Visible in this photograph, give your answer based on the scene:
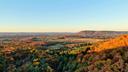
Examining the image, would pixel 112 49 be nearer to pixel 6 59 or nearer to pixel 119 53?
pixel 119 53

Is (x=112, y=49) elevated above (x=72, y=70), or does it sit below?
above

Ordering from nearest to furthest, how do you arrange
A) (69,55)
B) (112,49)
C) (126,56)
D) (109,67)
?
(109,67) < (126,56) < (112,49) < (69,55)

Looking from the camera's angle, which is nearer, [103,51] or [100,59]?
[100,59]

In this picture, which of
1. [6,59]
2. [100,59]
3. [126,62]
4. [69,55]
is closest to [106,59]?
[100,59]

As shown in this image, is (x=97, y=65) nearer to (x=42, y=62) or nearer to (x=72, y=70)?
(x=72, y=70)

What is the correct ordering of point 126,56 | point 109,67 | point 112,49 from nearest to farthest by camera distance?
1. point 109,67
2. point 126,56
3. point 112,49

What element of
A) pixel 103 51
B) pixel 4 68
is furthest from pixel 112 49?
pixel 4 68

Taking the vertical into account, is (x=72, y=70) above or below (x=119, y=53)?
below

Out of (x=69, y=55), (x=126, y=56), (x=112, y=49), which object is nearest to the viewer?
(x=126, y=56)

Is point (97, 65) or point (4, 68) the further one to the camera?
point (4, 68)
